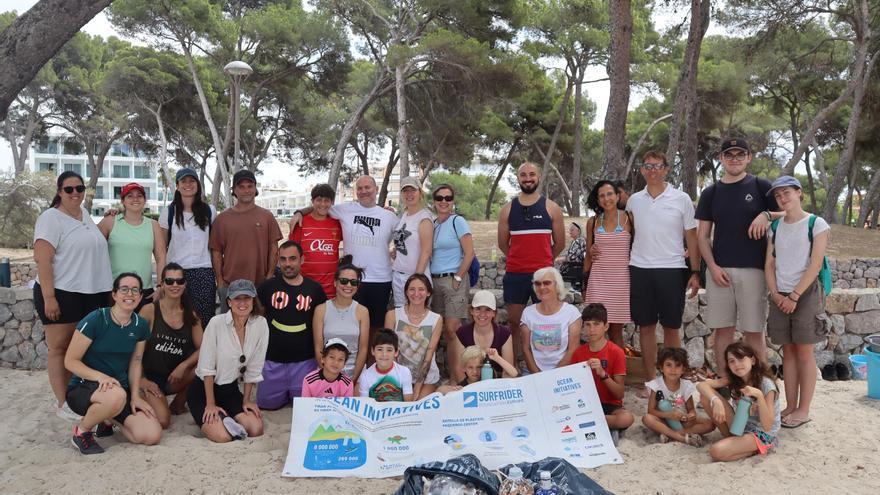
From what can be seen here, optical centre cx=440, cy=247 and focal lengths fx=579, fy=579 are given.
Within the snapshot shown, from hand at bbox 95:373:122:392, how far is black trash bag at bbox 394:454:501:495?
191cm

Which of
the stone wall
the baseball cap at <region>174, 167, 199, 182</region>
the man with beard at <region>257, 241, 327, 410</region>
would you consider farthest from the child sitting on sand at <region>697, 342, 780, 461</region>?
the stone wall

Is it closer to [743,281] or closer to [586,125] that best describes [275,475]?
[743,281]

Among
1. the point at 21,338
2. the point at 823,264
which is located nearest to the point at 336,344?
the point at 823,264

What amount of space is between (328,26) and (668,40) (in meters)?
11.5

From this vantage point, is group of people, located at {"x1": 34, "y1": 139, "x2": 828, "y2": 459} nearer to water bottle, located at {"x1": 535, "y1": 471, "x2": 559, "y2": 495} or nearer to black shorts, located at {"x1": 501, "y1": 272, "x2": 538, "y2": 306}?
black shorts, located at {"x1": 501, "y1": 272, "x2": 538, "y2": 306}

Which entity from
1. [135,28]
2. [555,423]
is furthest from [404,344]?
[135,28]

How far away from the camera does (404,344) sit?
4.13 m

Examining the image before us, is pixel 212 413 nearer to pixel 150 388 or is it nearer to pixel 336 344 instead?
pixel 150 388

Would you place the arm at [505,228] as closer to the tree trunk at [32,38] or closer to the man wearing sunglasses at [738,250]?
the man wearing sunglasses at [738,250]

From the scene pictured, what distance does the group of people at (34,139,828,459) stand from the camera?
142 inches

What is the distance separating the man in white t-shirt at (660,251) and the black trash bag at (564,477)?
1.68 meters

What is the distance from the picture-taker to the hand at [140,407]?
11.8 ft

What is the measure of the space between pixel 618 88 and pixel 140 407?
6601mm

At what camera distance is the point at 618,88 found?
7637 millimetres
